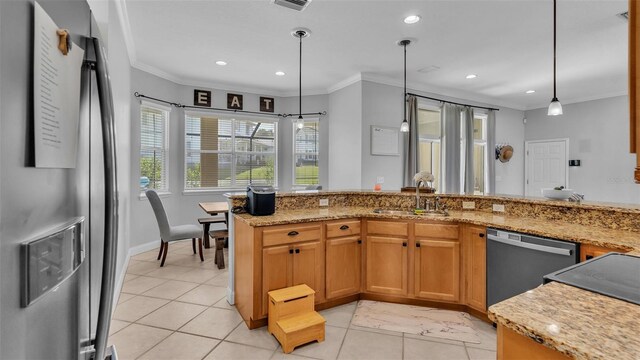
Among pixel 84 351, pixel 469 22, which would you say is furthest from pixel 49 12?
pixel 469 22

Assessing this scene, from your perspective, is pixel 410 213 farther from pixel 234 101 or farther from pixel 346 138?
pixel 234 101

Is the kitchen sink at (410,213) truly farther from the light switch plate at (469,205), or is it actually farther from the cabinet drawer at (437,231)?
the light switch plate at (469,205)

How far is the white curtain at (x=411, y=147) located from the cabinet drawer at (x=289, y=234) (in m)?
3.07

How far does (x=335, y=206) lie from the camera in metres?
3.48

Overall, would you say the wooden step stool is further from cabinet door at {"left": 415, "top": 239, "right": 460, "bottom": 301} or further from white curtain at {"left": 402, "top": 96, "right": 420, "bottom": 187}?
white curtain at {"left": 402, "top": 96, "right": 420, "bottom": 187}

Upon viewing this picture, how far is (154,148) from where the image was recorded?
4965mm

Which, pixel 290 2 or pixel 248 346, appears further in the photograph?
pixel 290 2

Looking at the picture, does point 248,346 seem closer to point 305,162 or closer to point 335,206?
point 335,206

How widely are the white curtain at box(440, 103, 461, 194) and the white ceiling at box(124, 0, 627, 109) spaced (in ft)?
1.66

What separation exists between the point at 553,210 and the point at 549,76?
11.8 feet

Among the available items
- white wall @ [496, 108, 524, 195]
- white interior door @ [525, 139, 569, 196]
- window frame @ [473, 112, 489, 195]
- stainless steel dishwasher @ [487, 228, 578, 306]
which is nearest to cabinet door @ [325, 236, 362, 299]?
stainless steel dishwasher @ [487, 228, 578, 306]

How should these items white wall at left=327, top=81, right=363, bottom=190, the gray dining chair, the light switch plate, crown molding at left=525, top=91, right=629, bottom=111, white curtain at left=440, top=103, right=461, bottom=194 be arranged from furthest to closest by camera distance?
crown molding at left=525, top=91, right=629, bottom=111 < white curtain at left=440, top=103, right=461, bottom=194 < white wall at left=327, top=81, right=363, bottom=190 < the gray dining chair < the light switch plate

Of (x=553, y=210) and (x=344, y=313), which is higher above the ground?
(x=553, y=210)

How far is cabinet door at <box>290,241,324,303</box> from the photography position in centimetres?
261
